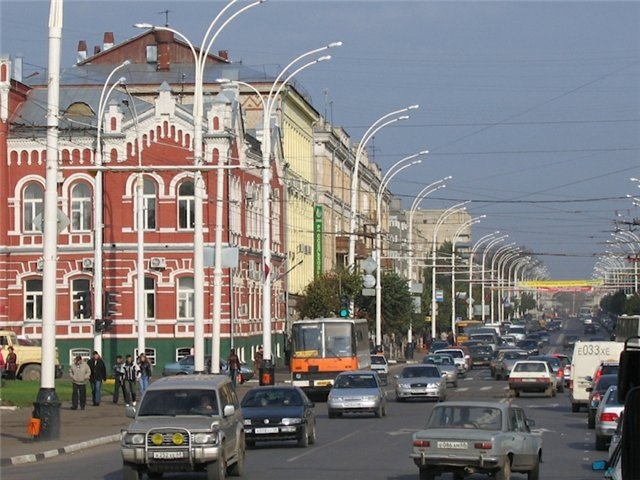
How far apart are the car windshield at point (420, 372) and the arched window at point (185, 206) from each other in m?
23.4

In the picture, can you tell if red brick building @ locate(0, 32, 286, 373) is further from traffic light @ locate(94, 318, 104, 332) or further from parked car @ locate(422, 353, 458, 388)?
traffic light @ locate(94, 318, 104, 332)

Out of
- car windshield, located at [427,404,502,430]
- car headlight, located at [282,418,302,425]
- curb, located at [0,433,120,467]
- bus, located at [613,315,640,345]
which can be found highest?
bus, located at [613,315,640,345]

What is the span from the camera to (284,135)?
90.0 metres

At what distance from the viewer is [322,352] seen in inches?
2196

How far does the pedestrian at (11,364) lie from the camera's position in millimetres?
58719

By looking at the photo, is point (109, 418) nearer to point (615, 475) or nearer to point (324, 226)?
point (615, 475)

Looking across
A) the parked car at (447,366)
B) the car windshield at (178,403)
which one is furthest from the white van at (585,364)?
the car windshield at (178,403)

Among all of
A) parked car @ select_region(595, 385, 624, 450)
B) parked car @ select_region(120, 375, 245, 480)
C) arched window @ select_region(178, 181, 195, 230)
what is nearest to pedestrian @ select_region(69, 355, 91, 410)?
parked car @ select_region(595, 385, 624, 450)

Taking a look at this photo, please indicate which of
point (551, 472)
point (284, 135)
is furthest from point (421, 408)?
point (284, 135)

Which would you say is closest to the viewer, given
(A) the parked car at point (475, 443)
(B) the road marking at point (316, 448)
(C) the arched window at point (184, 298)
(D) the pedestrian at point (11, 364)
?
(A) the parked car at point (475, 443)

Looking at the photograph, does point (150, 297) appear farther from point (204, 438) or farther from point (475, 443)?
point (475, 443)

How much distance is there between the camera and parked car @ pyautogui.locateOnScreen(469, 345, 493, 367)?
310 feet

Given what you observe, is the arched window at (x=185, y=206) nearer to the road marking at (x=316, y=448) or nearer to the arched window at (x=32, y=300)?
the arched window at (x=32, y=300)

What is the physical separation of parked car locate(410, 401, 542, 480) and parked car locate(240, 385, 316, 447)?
8.04 m
